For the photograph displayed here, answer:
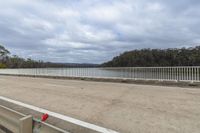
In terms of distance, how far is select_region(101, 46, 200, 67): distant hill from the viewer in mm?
25819

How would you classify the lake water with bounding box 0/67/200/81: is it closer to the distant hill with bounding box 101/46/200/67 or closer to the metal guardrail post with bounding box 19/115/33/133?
the metal guardrail post with bounding box 19/115/33/133

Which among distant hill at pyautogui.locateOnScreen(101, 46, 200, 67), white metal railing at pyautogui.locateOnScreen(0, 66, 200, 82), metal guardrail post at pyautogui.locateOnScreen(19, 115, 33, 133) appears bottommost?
metal guardrail post at pyautogui.locateOnScreen(19, 115, 33, 133)

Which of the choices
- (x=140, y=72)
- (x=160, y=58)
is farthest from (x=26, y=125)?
(x=160, y=58)

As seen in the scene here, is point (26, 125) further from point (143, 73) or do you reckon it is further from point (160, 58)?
point (160, 58)

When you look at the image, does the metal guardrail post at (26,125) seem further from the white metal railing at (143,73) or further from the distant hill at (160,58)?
the distant hill at (160,58)

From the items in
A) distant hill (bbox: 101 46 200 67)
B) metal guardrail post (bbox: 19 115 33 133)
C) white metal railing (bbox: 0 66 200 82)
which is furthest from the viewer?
distant hill (bbox: 101 46 200 67)

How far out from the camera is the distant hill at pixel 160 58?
25.8 meters

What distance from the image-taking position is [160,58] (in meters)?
31.2

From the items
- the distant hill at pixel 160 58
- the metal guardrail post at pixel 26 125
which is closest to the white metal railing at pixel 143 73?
the metal guardrail post at pixel 26 125

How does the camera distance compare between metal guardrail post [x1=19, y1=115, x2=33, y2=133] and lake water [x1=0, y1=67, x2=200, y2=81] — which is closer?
metal guardrail post [x1=19, y1=115, x2=33, y2=133]

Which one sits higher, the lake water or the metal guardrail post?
the lake water

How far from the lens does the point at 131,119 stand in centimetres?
501

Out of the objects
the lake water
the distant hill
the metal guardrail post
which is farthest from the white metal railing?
the distant hill

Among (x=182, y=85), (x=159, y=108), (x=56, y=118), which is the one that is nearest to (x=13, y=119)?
(x=56, y=118)
